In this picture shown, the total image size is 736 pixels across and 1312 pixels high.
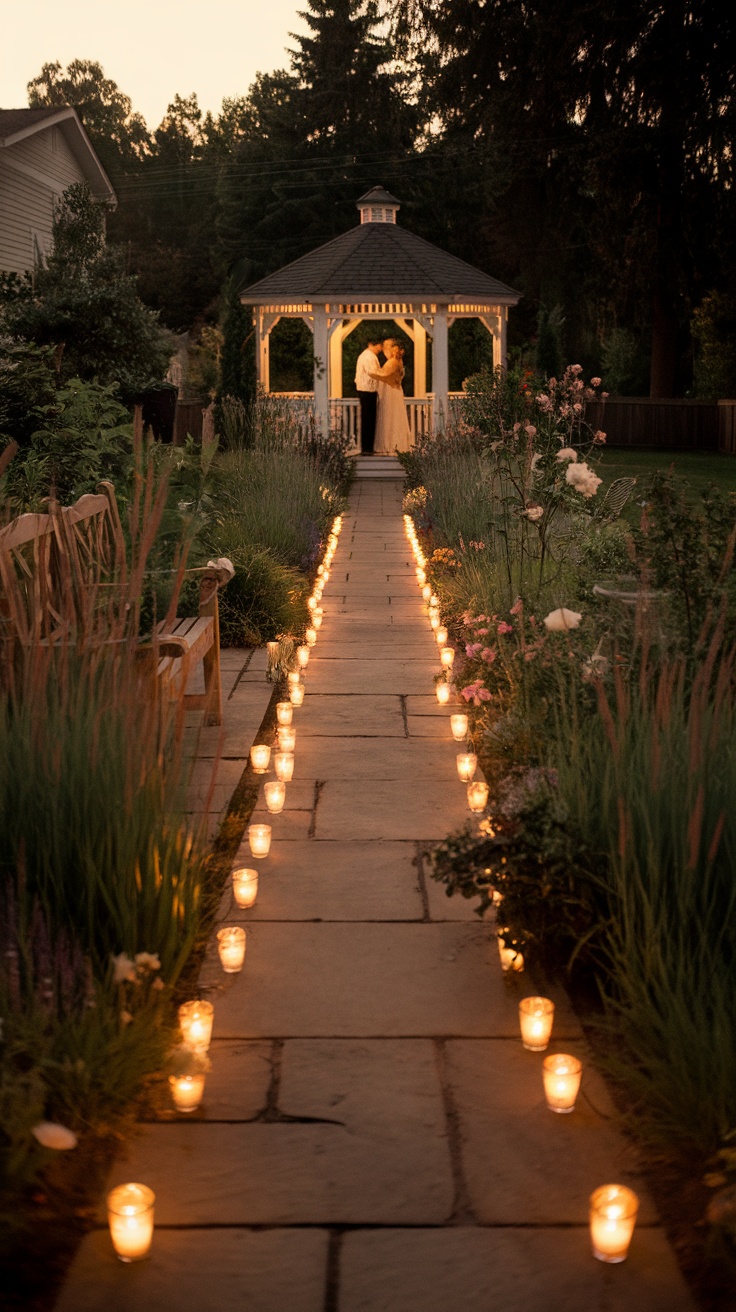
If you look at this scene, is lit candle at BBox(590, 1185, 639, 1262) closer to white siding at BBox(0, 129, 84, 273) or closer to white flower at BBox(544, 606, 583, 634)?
white flower at BBox(544, 606, 583, 634)

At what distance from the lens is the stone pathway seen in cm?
205

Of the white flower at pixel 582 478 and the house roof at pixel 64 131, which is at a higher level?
the house roof at pixel 64 131

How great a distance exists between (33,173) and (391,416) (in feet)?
23.6

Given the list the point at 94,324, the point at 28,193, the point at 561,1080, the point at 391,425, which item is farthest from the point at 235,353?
the point at 561,1080

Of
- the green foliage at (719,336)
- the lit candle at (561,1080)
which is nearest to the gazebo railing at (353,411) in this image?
the green foliage at (719,336)

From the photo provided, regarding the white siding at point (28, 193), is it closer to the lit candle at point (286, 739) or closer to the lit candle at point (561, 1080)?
the lit candle at point (286, 739)

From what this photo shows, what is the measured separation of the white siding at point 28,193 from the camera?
64.5ft

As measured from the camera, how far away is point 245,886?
356cm

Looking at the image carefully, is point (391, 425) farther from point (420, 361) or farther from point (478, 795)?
point (478, 795)

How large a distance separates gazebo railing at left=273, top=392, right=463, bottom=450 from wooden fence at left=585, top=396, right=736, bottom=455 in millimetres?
6193

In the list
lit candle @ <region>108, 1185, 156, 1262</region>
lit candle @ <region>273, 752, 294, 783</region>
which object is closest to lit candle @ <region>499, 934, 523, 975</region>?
lit candle @ <region>108, 1185, 156, 1262</region>

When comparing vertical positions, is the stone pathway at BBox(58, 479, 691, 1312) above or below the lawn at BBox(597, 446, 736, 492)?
below

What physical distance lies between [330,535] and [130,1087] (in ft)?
30.2

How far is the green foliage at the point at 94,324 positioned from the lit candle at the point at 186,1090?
13548 mm
